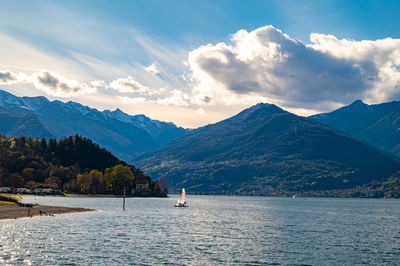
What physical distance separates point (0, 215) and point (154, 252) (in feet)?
202

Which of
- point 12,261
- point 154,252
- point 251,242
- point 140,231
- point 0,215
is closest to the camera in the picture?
point 12,261

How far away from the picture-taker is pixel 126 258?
203 ft

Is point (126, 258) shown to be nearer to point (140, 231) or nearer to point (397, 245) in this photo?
point (140, 231)

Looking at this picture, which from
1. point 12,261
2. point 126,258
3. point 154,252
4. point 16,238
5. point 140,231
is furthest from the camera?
point 140,231

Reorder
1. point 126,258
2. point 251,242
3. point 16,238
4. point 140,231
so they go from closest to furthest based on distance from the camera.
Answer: point 126,258
point 16,238
point 251,242
point 140,231

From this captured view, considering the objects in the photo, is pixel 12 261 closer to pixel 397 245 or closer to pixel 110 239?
pixel 110 239

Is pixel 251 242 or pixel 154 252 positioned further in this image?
pixel 251 242

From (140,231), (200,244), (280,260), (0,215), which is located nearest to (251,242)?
(200,244)

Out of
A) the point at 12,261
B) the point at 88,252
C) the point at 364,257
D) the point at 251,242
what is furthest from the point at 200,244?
the point at 12,261

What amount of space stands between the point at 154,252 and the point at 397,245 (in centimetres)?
5328

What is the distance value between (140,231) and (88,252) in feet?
109

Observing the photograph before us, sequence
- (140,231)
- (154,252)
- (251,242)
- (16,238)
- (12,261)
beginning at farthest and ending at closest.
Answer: (140,231), (251,242), (16,238), (154,252), (12,261)

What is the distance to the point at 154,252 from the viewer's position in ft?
224

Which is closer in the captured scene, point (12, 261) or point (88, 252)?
point (12, 261)
